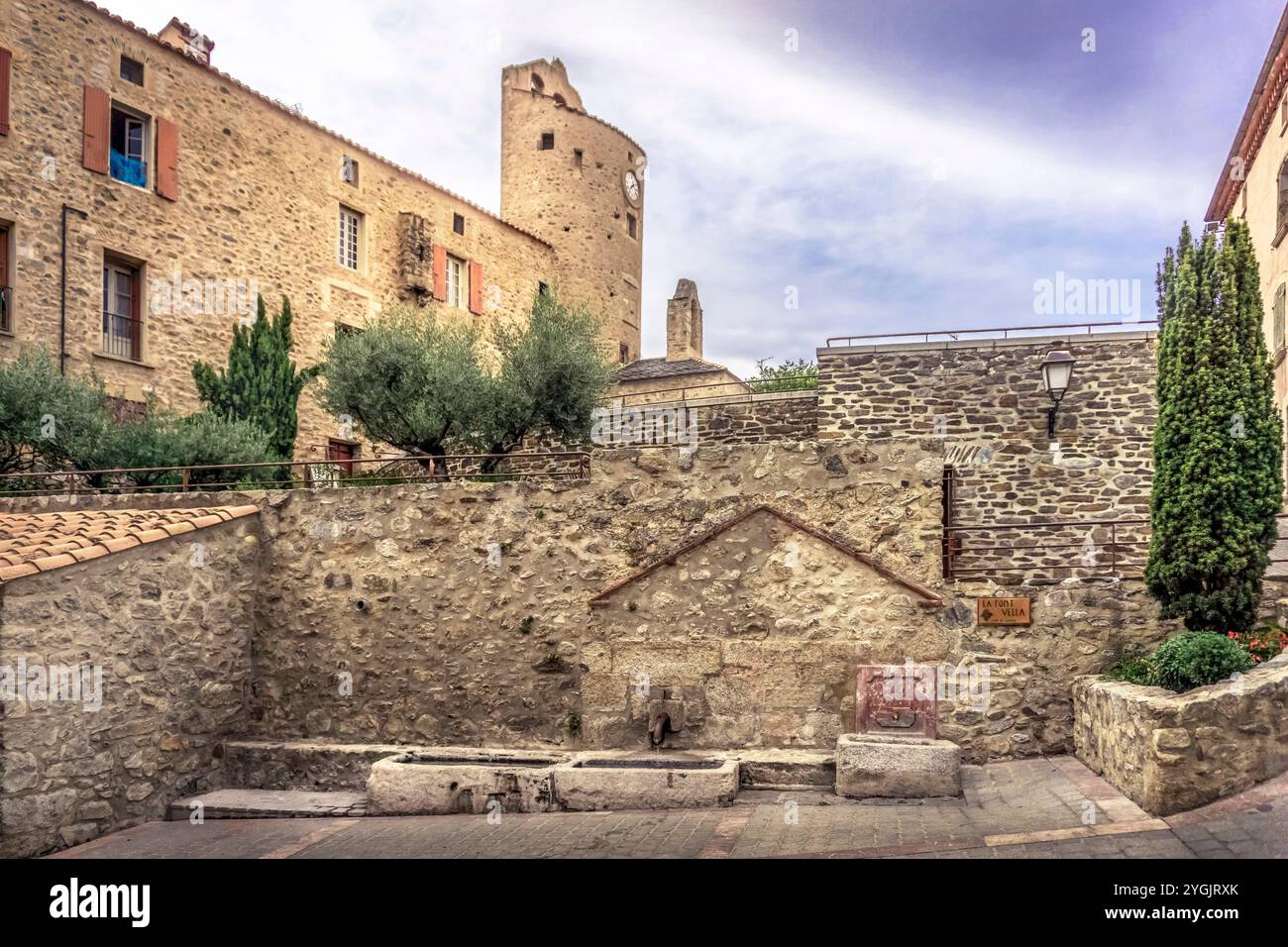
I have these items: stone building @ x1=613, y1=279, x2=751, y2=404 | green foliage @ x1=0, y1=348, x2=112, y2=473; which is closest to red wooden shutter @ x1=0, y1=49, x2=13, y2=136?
green foliage @ x1=0, y1=348, x2=112, y2=473

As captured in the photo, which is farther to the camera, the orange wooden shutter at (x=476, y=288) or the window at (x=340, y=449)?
the orange wooden shutter at (x=476, y=288)

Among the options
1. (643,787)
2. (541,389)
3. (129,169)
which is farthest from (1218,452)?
(129,169)

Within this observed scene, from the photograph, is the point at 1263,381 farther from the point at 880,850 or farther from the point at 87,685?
the point at 87,685

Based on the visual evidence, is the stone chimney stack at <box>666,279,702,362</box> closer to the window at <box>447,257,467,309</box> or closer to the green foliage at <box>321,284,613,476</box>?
the window at <box>447,257,467,309</box>

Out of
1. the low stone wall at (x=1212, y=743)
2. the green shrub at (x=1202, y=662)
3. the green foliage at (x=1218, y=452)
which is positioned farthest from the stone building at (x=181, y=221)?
the low stone wall at (x=1212, y=743)

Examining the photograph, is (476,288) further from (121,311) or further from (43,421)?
(43,421)

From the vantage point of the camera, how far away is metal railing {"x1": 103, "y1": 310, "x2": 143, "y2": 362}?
1931 cm

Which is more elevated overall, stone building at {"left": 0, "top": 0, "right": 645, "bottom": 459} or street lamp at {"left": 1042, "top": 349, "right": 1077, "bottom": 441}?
stone building at {"left": 0, "top": 0, "right": 645, "bottom": 459}

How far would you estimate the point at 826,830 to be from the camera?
7.84 meters

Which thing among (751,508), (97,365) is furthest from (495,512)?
(97,365)

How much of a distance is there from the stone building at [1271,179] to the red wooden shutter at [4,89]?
21470 mm

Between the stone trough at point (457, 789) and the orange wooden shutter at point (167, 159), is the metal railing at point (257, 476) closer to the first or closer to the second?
the stone trough at point (457, 789)

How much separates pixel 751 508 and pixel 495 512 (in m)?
2.74

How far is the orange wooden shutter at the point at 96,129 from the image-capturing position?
1864 centimetres
